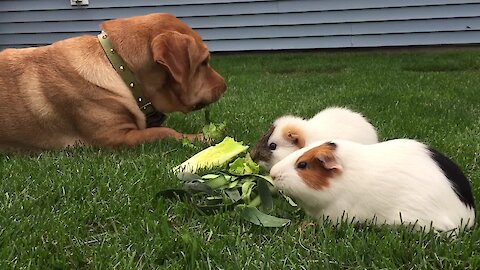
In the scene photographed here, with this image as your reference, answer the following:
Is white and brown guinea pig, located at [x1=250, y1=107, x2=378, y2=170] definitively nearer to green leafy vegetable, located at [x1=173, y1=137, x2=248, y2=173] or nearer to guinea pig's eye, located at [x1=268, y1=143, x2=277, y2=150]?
guinea pig's eye, located at [x1=268, y1=143, x2=277, y2=150]

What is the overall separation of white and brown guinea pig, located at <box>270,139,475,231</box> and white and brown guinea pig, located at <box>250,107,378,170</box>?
675mm

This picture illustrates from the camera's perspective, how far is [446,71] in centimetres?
807

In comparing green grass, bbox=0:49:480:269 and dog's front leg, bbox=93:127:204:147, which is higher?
green grass, bbox=0:49:480:269

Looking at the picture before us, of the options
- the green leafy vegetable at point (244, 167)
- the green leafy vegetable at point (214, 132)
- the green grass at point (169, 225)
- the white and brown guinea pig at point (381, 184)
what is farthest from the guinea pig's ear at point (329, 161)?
the green leafy vegetable at point (214, 132)

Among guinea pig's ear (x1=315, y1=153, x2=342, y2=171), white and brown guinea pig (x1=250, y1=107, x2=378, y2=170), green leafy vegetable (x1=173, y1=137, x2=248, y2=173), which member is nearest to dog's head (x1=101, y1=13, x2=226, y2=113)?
green leafy vegetable (x1=173, y1=137, x2=248, y2=173)

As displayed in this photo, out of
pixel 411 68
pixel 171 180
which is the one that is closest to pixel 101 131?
pixel 171 180

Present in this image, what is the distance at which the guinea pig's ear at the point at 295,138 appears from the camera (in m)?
3.09

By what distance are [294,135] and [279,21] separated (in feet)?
24.9

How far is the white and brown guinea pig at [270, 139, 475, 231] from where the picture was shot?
208 centimetres

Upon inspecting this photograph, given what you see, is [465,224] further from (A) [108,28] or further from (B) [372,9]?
(B) [372,9]

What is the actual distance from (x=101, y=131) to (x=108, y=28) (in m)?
0.73

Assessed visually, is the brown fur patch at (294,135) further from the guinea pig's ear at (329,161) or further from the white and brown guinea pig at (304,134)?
the guinea pig's ear at (329,161)

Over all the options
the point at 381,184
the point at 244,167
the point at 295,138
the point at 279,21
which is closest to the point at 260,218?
the point at 381,184

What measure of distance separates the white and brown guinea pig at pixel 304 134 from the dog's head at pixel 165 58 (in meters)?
0.88
